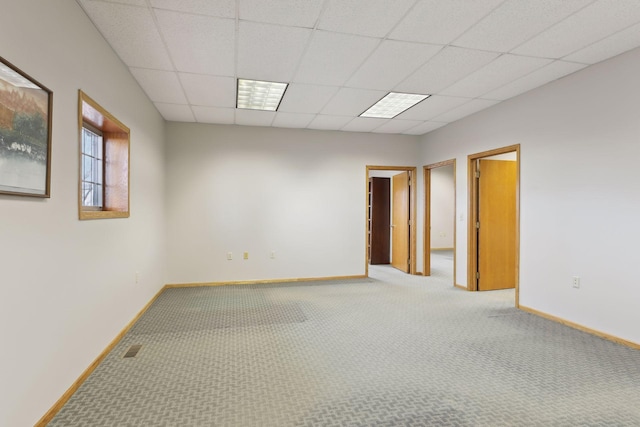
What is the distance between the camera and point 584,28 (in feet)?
8.32

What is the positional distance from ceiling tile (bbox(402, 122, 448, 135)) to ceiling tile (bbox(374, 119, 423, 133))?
124 millimetres

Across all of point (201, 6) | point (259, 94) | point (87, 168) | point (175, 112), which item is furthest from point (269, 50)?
point (175, 112)

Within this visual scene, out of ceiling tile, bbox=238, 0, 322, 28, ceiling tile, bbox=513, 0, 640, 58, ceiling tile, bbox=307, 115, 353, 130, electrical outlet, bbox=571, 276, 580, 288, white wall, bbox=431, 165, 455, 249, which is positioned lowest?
electrical outlet, bbox=571, 276, 580, 288

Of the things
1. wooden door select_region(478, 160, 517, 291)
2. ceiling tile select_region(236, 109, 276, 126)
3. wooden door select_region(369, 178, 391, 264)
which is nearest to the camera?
ceiling tile select_region(236, 109, 276, 126)

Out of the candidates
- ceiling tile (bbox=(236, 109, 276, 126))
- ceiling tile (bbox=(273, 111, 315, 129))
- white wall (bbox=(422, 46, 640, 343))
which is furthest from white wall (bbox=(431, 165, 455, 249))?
ceiling tile (bbox=(236, 109, 276, 126))

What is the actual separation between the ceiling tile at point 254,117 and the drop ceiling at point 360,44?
49 centimetres

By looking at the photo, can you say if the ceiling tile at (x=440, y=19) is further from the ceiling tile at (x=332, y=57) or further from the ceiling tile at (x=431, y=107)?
the ceiling tile at (x=431, y=107)

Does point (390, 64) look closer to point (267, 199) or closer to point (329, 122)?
point (329, 122)

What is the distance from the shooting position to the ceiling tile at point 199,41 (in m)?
2.43

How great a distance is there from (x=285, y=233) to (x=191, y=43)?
3.38m

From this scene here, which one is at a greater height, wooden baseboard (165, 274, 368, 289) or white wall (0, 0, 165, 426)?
white wall (0, 0, 165, 426)

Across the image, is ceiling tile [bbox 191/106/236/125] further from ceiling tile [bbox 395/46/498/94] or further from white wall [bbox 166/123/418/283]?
ceiling tile [bbox 395/46/498/94]

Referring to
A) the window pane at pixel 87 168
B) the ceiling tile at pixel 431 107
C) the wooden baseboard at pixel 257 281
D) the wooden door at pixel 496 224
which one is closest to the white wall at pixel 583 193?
the ceiling tile at pixel 431 107

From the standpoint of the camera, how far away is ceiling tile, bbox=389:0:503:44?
2258 millimetres
